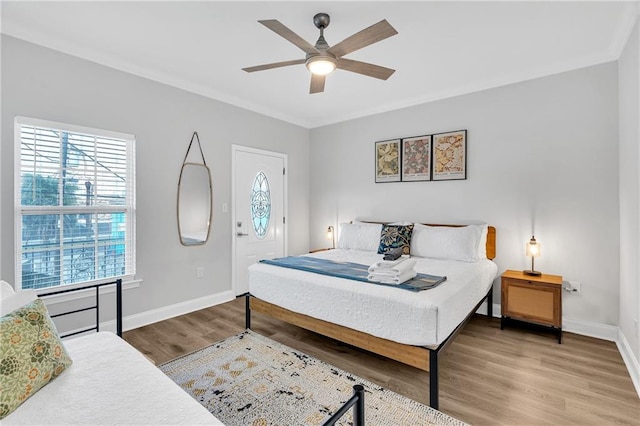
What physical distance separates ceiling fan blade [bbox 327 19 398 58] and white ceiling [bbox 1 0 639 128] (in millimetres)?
331

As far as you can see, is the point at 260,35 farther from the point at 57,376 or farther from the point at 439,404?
the point at 439,404

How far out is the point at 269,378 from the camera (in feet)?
7.61

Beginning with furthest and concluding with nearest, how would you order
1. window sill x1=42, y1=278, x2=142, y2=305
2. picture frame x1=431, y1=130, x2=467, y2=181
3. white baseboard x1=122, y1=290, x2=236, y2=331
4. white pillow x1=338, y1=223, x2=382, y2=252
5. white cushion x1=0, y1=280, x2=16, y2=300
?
white pillow x1=338, y1=223, x2=382, y2=252 → picture frame x1=431, y1=130, x2=467, y2=181 → white baseboard x1=122, y1=290, x2=236, y2=331 → window sill x1=42, y1=278, x2=142, y2=305 → white cushion x1=0, y1=280, x2=16, y2=300

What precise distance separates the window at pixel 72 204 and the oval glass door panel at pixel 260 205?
163 centimetres

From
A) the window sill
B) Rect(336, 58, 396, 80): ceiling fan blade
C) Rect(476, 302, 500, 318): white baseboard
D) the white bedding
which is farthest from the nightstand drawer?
the window sill

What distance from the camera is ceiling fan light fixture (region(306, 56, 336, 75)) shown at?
231 cm

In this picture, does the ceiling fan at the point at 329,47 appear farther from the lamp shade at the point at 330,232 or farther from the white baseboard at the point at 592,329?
the white baseboard at the point at 592,329

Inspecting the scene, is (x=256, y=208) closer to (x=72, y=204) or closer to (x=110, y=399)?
(x=72, y=204)

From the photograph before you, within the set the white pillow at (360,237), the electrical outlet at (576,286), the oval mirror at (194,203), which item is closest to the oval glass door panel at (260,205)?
the oval mirror at (194,203)

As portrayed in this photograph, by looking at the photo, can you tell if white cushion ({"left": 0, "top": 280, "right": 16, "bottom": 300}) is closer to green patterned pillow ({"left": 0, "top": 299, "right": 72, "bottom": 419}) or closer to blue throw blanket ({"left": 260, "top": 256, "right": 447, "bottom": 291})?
green patterned pillow ({"left": 0, "top": 299, "right": 72, "bottom": 419})

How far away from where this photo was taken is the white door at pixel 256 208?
14.2 ft

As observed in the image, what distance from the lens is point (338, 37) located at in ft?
8.85

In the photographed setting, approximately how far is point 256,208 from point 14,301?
326 cm

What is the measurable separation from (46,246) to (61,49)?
5.74ft
